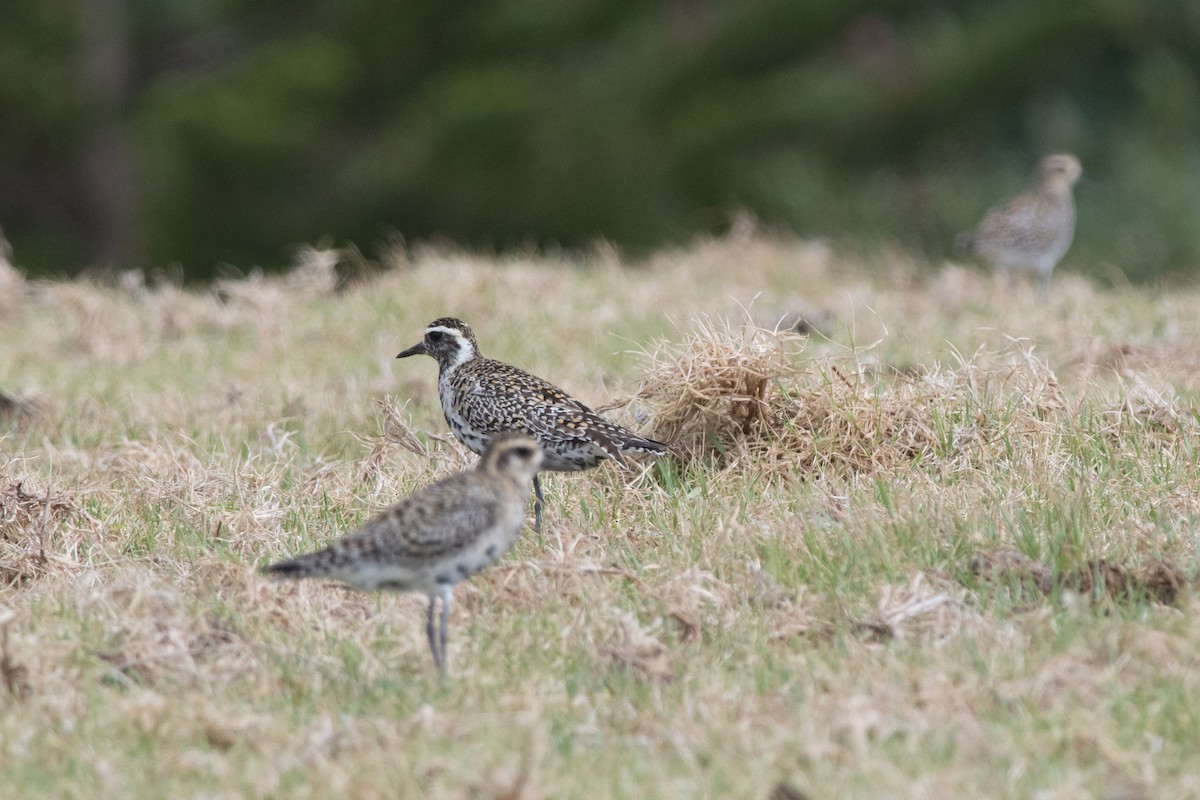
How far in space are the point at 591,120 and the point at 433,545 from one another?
20.7 m

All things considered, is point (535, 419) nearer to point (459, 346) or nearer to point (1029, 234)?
point (459, 346)

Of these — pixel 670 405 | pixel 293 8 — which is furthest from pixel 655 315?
pixel 293 8

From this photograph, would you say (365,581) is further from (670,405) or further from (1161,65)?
(1161,65)

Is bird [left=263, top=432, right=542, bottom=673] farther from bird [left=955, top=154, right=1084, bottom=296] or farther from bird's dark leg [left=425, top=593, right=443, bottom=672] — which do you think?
bird [left=955, top=154, right=1084, bottom=296]

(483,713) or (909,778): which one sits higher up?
(483,713)

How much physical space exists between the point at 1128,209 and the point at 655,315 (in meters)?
13.4

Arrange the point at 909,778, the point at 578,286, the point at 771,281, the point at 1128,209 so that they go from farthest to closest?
the point at 1128,209 → the point at 771,281 → the point at 578,286 → the point at 909,778

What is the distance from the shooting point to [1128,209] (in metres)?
24.1

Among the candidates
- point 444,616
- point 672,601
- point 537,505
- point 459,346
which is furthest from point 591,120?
point 444,616

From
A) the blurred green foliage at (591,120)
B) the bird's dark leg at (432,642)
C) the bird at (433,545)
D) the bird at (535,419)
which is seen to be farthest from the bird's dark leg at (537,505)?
the blurred green foliage at (591,120)

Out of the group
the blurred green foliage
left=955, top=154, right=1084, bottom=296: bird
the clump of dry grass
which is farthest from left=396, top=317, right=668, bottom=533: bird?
the blurred green foliage

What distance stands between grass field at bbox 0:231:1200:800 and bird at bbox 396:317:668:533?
20cm

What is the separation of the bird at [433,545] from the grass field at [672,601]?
28cm

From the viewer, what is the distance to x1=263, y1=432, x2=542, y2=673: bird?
570 centimetres
